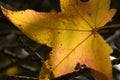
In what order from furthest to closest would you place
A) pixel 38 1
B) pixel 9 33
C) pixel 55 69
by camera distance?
1. pixel 38 1
2. pixel 9 33
3. pixel 55 69

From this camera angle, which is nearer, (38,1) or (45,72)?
(45,72)

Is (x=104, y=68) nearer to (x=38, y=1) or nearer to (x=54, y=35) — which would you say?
(x=54, y=35)

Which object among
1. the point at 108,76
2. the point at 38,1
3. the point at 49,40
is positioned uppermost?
the point at 38,1

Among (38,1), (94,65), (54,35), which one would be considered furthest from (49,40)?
(38,1)

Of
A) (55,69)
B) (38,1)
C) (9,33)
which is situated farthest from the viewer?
(38,1)

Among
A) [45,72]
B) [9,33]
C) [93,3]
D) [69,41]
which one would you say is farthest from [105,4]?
[9,33]

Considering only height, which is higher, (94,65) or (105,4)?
(105,4)
